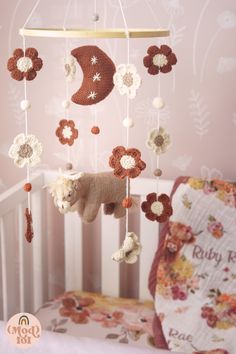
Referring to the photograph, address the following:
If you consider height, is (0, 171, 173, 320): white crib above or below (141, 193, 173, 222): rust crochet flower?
below

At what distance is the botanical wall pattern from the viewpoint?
195cm

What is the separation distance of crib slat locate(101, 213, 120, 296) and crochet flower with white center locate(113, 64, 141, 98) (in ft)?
3.24

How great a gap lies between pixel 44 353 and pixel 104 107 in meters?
1.06

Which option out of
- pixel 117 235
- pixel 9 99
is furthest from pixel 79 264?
pixel 9 99

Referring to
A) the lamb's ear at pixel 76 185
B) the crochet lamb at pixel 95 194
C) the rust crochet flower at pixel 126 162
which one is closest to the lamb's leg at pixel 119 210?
the crochet lamb at pixel 95 194

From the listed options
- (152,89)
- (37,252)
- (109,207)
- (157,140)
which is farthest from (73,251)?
(157,140)

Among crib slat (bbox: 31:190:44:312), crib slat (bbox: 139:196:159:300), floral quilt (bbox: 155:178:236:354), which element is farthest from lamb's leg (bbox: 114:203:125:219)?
crib slat (bbox: 31:190:44:312)

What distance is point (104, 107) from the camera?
2.10 m

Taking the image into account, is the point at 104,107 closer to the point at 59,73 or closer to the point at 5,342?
the point at 59,73

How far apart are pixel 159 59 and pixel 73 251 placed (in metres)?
1.16

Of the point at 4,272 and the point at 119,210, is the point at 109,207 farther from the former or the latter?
the point at 4,272

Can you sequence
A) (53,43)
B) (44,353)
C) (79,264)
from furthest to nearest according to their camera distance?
(79,264)
(53,43)
(44,353)

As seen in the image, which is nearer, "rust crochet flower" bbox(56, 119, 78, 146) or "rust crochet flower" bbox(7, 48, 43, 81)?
"rust crochet flower" bbox(7, 48, 43, 81)

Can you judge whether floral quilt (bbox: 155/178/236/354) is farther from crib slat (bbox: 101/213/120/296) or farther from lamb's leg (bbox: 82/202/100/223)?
lamb's leg (bbox: 82/202/100/223)
